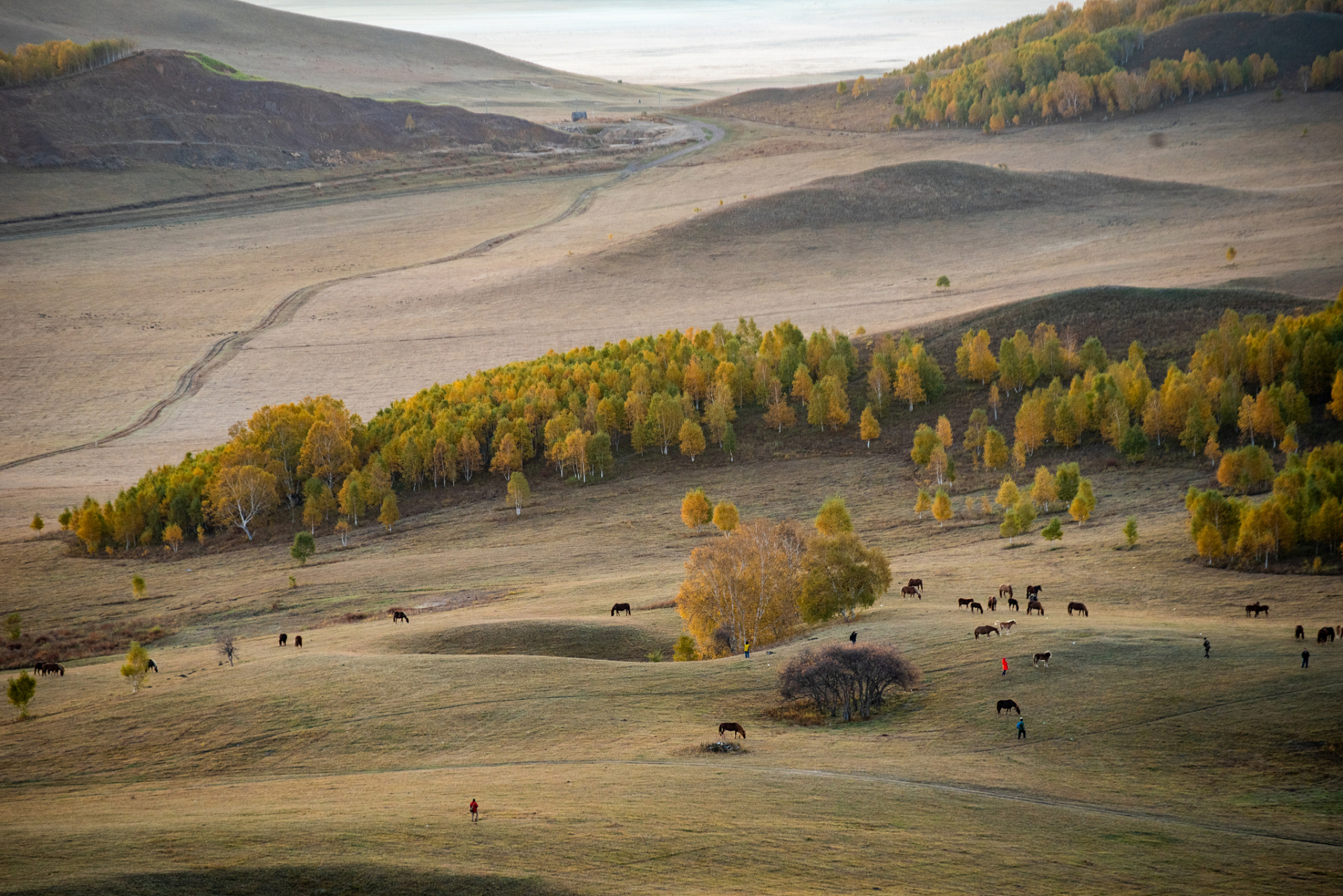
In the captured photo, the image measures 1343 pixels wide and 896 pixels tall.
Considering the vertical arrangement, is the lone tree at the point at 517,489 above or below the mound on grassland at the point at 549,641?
above

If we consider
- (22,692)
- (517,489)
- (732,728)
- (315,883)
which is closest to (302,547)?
(517,489)

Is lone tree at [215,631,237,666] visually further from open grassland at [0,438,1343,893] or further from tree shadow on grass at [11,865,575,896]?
tree shadow on grass at [11,865,575,896]

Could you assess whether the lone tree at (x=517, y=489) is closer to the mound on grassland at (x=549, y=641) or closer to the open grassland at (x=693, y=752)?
the open grassland at (x=693, y=752)

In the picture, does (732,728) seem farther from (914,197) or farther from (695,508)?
(914,197)

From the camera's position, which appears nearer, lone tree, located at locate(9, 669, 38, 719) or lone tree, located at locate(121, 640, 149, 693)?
lone tree, located at locate(9, 669, 38, 719)

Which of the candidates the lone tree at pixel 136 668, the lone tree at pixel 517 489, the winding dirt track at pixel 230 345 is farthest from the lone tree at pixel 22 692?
the winding dirt track at pixel 230 345

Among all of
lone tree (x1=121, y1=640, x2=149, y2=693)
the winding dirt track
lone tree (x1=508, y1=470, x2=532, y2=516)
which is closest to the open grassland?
lone tree (x1=121, y1=640, x2=149, y2=693)
